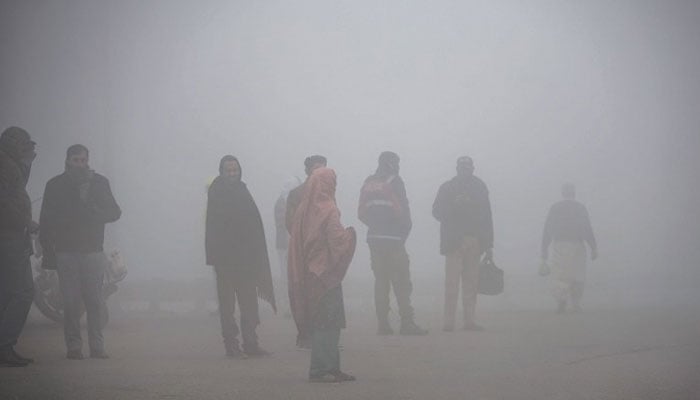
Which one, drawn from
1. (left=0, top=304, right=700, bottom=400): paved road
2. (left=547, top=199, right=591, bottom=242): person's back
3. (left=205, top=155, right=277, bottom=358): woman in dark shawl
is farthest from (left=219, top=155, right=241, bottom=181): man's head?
(left=547, top=199, right=591, bottom=242): person's back

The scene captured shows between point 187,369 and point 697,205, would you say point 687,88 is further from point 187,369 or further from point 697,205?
point 187,369

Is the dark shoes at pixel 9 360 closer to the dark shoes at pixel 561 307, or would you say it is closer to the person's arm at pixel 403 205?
the person's arm at pixel 403 205

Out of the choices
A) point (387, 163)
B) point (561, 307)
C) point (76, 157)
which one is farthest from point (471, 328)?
point (76, 157)

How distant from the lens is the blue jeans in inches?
363

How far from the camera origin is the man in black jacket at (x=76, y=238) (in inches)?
363

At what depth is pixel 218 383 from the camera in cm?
759

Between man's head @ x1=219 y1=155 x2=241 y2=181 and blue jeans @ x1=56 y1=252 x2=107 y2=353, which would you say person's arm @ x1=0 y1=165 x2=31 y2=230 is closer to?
blue jeans @ x1=56 y1=252 x2=107 y2=353

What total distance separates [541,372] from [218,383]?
2684mm

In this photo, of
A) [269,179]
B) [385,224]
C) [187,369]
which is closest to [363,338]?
[385,224]

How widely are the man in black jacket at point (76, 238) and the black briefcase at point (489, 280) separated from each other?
516cm

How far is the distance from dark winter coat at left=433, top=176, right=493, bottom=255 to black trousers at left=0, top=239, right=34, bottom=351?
579cm

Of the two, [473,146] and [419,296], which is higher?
[473,146]

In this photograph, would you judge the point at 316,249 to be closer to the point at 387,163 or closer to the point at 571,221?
the point at 387,163

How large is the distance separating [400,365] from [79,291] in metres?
2.99
